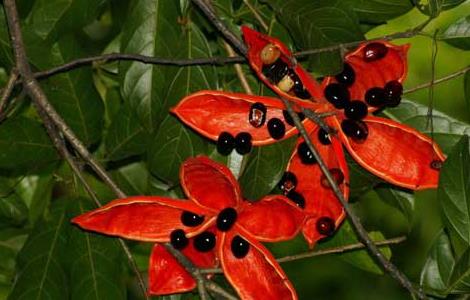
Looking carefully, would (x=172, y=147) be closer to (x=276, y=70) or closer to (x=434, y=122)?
(x=276, y=70)

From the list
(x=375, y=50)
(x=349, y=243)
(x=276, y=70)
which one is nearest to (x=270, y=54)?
(x=276, y=70)

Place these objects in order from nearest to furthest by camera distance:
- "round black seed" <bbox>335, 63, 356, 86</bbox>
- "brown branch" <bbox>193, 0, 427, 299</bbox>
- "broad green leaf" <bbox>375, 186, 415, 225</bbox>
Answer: "brown branch" <bbox>193, 0, 427, 299</bbox> < "round black seed" <bbox>335, 63, 356, 86</bbox> < "broad green leaf" <bbox>375, 186, 415, 225</bbox>

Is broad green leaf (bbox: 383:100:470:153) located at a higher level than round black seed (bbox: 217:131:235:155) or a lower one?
lower

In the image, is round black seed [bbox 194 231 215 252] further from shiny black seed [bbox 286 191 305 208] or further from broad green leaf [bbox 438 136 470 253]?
broad green leaf [bbox 438 136 470 253]

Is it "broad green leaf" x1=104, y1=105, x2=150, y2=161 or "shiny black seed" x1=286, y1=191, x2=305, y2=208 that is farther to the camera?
"broad green leaf" x1=104, y1=105, x2=150, y2=161

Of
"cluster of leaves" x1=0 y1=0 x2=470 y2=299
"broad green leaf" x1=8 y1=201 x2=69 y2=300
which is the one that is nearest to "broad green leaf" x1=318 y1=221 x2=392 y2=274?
"cluster of leaves" x1=0 y1=0 x2=470 y2=299

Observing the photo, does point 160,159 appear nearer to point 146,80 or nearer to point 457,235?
point 146,80
